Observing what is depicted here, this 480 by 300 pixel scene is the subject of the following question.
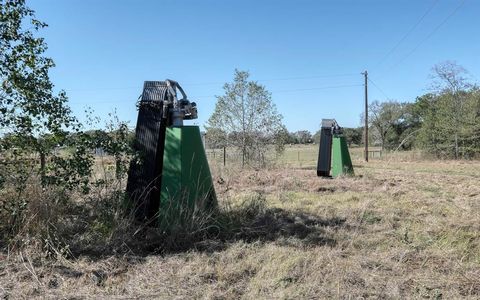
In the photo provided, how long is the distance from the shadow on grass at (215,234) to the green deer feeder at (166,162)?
0.80 feet

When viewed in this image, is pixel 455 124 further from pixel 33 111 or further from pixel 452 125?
pixel 33 111

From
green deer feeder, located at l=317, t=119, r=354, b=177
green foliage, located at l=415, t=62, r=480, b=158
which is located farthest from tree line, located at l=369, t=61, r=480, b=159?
green deer feeder, located at l=317, t=119, r=354, b=177

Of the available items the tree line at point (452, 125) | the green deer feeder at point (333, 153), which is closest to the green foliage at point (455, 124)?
the tree line at point (452, 125)

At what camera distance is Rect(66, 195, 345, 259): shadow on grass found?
14.6 feet

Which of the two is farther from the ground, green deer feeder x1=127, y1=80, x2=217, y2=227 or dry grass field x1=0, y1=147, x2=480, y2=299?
green deer feeder x1=127, y1=80, x2=217, y2=227

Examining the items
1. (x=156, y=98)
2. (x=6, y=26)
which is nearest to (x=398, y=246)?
(x=156, y=98)

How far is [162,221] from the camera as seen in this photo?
4.98 m

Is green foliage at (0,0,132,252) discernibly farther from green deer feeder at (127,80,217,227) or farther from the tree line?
the tree line

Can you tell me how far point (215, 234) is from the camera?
198 inches

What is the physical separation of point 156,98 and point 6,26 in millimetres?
1900

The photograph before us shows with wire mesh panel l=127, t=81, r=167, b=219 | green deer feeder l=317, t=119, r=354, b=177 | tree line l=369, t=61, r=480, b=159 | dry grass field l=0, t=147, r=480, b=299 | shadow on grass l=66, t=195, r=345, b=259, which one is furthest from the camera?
tree line l=369, t=61, r=480, b=159

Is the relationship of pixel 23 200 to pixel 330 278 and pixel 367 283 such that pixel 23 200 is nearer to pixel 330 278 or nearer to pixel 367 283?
pixel 330 278

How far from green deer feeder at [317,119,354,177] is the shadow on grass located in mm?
6870

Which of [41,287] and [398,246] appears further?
[398,246]
